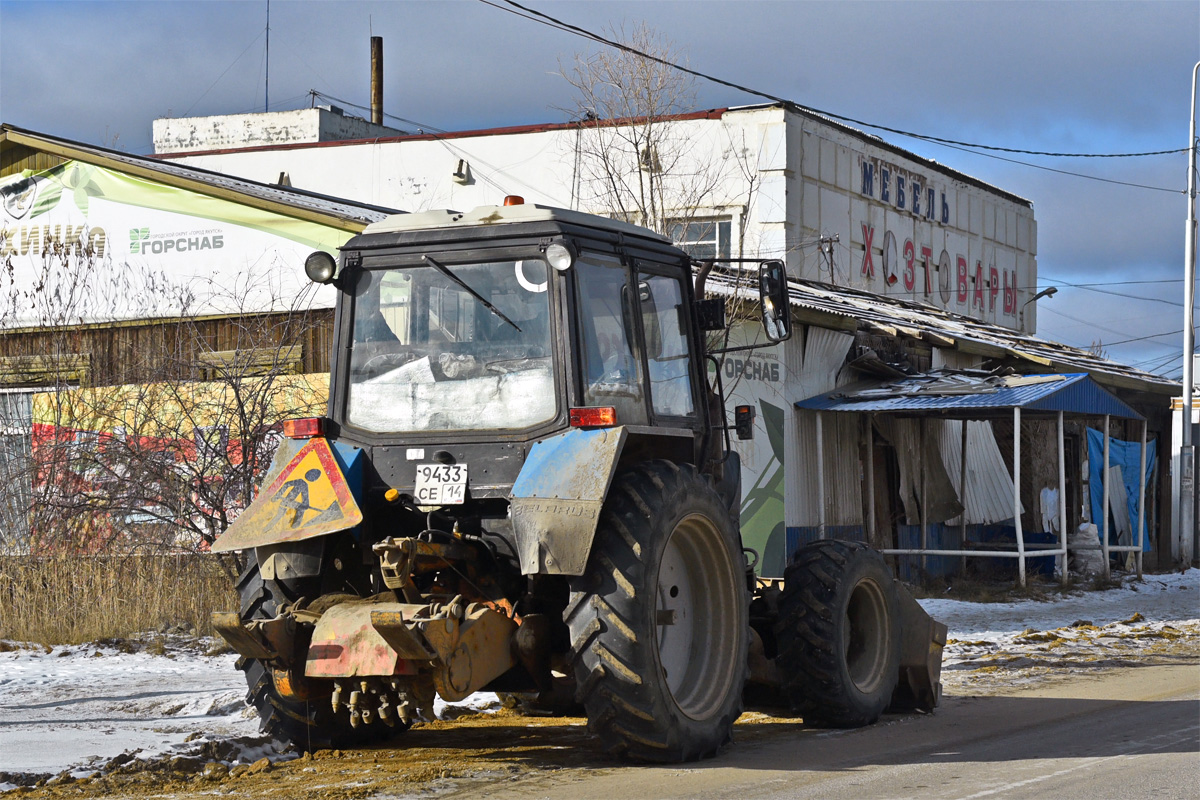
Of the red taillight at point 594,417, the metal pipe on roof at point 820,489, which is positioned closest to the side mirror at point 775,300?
the red taillight at point 594,417

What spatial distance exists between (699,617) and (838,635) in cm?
119

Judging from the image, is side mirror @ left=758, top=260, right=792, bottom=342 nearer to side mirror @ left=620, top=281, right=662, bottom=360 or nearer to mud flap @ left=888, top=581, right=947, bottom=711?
side mirror @ left=620, top=281, right=662, bottom=360

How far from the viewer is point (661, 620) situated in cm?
699

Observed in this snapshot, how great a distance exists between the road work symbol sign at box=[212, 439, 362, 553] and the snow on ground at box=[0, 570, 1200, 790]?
4.10ft

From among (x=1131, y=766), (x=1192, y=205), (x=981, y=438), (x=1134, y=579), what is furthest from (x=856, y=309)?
(x=1131, y=766)

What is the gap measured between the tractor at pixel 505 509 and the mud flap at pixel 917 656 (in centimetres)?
110

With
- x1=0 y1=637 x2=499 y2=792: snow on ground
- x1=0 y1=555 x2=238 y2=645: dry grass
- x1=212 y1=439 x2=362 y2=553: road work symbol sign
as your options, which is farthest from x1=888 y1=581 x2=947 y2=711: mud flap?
x1=0 y1=555 x2=238 y2=645: dry grass

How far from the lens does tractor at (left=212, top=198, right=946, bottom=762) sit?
6730 mm

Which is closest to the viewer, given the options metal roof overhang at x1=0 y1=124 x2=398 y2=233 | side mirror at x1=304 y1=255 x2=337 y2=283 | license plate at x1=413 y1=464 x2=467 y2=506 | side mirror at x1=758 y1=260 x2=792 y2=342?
license plate at x1=413 y1=464 x2=467 y2=506

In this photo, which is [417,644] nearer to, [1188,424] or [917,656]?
[917,656]

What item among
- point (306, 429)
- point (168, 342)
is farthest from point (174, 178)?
point (306, 429)

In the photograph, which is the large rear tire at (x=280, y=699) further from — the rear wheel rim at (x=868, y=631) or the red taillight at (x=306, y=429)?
the rear wheel rim at (x=868, y=631)

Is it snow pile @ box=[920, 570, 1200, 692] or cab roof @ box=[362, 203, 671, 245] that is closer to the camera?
cab roof @ box=[362, 203, 671, 245]

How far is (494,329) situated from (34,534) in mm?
7673
